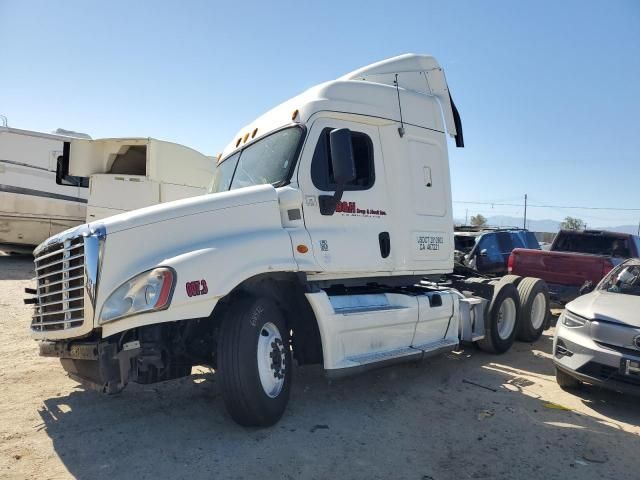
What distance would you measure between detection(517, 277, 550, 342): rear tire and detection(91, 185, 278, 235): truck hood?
199 inches

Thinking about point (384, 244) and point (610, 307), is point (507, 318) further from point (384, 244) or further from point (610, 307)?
point (384, 244)

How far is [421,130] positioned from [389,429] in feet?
11.1

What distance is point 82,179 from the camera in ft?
49.3

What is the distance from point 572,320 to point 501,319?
2.22 m

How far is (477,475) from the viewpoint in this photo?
368 cm

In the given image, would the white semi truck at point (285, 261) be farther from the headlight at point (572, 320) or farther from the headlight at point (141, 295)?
the headlight at point (572, 320)

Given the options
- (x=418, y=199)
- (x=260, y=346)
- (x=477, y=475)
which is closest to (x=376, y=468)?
(x=477, y=475)

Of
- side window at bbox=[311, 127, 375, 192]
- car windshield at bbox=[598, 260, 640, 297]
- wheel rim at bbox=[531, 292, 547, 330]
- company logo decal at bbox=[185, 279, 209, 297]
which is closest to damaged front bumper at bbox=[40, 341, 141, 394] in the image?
company logo decal at bbox=[185, 279, 209, 297]

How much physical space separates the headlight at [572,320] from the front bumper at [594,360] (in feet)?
0.16

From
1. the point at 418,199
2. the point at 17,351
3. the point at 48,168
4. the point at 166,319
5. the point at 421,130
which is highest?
the point at 48,168

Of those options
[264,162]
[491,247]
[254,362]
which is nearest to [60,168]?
[264,162]

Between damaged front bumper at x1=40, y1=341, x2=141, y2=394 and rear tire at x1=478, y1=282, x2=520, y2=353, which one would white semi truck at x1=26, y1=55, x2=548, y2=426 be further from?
rear tire at x1=478, y1=282, x2=520, y2=353

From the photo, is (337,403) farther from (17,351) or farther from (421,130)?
(17,351)

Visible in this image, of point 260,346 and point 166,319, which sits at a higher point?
point 166,319
